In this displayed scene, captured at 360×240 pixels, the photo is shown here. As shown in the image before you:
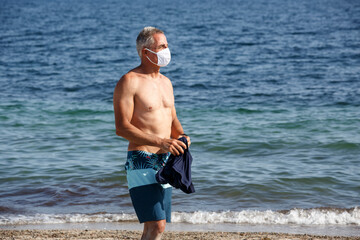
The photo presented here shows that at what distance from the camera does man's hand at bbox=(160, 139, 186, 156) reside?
3896 mm

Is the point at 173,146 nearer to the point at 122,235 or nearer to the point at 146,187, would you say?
the point at 146,187

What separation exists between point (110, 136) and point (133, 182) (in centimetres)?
864

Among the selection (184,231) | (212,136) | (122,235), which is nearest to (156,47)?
(122,235)

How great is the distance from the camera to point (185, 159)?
4.06 meters

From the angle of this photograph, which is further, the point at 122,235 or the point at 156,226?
the point at 122,235

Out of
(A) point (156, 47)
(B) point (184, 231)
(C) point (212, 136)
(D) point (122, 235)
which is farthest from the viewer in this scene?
(C) point (212, 136)

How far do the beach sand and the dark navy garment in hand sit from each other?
2.17m

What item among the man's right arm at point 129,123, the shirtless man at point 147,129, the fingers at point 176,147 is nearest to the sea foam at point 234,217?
the shirtless man at point 147,129

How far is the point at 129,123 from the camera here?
3.95m

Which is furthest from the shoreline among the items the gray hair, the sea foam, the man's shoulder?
the gray hair

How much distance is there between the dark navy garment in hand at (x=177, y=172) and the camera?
12.9ft

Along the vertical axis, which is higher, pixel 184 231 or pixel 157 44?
pixel 157 44

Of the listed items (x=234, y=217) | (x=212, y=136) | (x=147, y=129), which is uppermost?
(x=147, y=129)

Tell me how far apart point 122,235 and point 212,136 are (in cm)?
638
